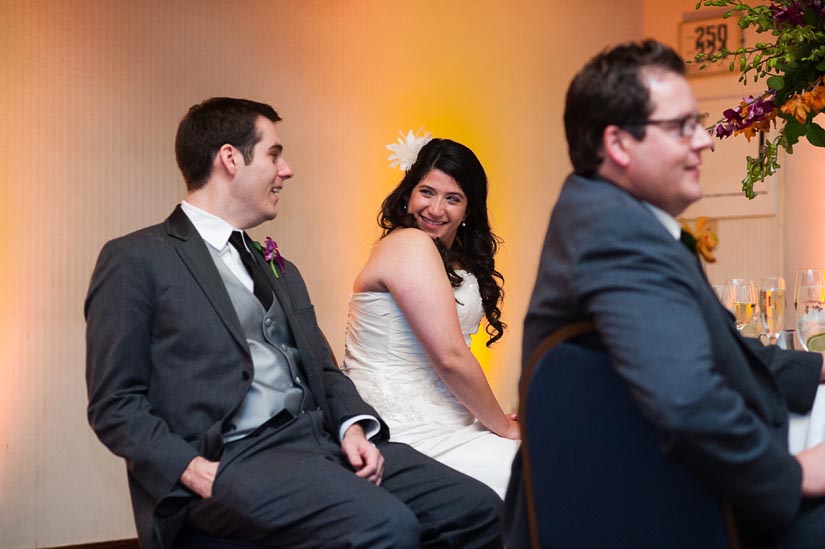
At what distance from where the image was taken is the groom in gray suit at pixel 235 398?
2303mm

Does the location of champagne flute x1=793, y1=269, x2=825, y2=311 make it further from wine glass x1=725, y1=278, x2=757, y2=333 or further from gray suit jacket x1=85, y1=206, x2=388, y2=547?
gray suit jacket x1=85, y1=206, x2=388, y2=547

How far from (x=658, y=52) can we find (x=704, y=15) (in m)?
4.73

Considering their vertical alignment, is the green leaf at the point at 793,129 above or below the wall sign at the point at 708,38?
below

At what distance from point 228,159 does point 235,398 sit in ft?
2.22

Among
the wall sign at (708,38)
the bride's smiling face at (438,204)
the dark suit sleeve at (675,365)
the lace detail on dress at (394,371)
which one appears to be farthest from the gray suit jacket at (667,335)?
the wall sign at (708,38)

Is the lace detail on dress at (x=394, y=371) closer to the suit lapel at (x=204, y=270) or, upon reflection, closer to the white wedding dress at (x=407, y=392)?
the white wedding dress at (x=407, y=392)

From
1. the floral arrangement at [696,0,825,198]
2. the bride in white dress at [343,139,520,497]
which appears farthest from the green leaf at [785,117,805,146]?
the bride in white dress at [343,139,520,497]

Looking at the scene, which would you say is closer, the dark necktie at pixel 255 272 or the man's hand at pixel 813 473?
the man's hand at pixel 813 473

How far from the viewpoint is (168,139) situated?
4477mm

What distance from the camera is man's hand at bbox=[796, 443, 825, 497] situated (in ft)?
4.73

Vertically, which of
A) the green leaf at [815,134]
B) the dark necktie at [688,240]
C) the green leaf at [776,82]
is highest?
the green leaf at [776,82]

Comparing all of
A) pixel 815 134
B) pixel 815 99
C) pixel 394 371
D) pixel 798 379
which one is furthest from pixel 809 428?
pixel 394 371

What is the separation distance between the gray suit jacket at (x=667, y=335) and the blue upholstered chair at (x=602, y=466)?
43mm

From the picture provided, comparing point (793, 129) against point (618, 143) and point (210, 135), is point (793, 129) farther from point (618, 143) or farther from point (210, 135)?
point (210, 135)
